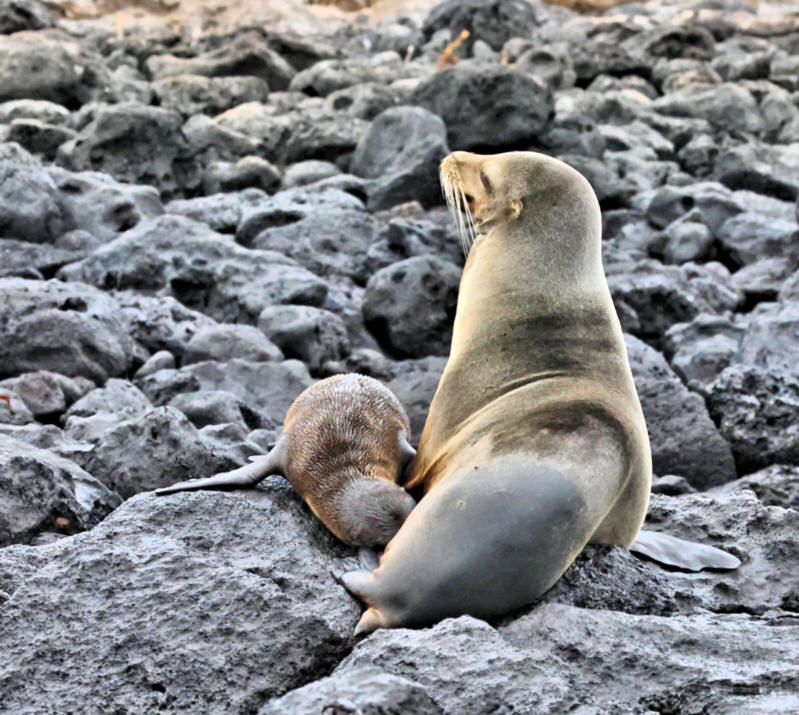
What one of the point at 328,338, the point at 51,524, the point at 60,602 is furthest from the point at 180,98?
the point at 60,602

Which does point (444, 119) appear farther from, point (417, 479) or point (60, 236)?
point (417, 479)

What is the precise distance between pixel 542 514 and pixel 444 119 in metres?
11.6

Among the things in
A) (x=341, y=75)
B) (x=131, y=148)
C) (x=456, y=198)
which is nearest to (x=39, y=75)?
(x=131, y=148)

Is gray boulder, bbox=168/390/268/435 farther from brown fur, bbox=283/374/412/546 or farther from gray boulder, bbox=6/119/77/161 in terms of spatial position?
gray boulder, bbox=6/119/77/161

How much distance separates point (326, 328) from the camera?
28.4 ft

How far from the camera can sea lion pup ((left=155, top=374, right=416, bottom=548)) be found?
3336 millimetres

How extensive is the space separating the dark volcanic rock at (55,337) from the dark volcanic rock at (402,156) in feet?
16.6

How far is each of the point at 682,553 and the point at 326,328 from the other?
529 cm

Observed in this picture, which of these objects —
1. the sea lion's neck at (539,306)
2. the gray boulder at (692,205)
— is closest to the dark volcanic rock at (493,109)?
the gray boulder at (692,205)

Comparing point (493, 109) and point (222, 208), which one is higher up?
point (493, 109)

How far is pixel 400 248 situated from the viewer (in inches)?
411

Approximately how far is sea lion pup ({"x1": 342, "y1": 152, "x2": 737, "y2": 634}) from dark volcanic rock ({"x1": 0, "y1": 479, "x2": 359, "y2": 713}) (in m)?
0.19

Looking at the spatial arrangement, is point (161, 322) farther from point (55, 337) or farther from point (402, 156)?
point (402, 156)

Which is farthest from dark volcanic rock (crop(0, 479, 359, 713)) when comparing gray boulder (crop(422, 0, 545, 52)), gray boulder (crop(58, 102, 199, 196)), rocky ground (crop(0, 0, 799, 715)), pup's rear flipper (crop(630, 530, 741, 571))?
gray boulder (crop(422, 0, 545, 52))
